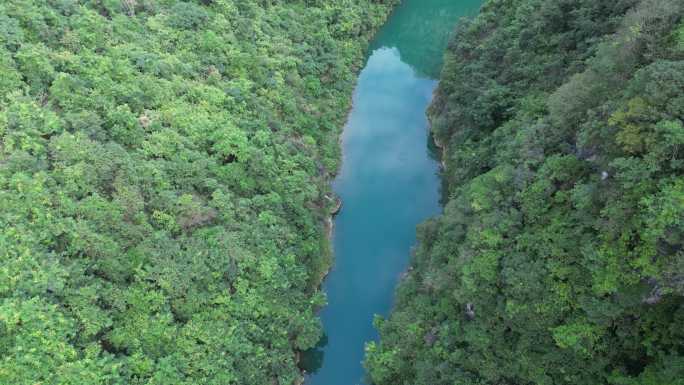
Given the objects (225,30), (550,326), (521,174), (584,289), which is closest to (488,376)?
(550,326)

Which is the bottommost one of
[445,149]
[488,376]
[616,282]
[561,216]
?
[488,376]

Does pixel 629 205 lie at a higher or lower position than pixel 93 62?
lower

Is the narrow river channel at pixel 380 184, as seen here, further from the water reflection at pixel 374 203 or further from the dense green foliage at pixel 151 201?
the dense green foliage at pixel 151 201

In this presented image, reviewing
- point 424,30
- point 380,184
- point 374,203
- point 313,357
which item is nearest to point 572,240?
point 313,357

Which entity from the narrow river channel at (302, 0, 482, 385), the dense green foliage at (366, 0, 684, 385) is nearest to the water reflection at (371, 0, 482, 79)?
the narrow river channel at (302, 0, 482, 385)

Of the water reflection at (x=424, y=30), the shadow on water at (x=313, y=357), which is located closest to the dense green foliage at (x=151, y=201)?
the shadow on water at (x=313, y=357)

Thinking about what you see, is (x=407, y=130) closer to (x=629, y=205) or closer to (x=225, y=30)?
(x=225, y=30)

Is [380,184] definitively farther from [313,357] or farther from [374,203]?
[313,357]
